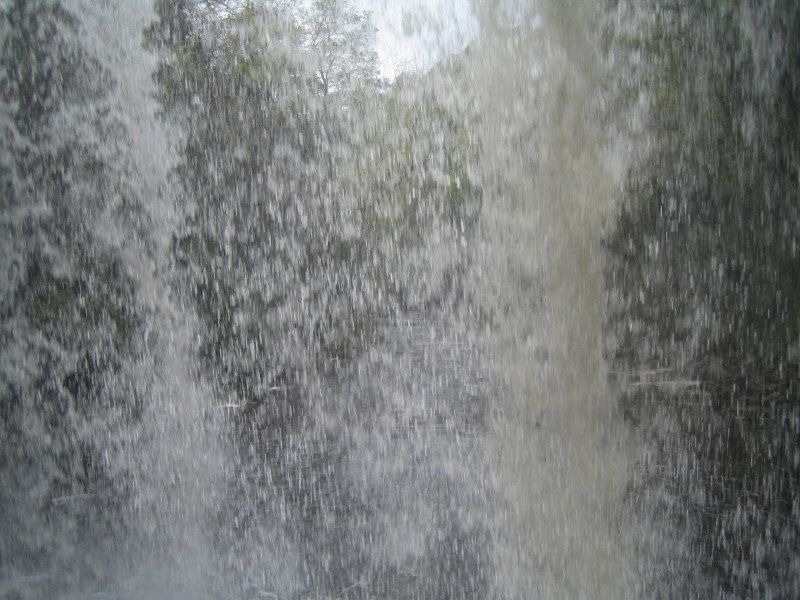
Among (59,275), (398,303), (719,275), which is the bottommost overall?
(398,303)

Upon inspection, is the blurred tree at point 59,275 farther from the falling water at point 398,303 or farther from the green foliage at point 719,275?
the green foliage at point 719,275

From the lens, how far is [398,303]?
5852 millimetres

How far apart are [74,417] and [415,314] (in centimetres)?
298

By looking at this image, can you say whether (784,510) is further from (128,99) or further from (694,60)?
(128,99)

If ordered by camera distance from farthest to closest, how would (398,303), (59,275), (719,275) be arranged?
(398,303) → (59,275) → (719,275)

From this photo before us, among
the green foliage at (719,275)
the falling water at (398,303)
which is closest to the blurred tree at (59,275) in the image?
the falling water at (398,303)

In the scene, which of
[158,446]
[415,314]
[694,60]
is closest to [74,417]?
[158,446]

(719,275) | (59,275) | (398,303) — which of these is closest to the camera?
(719,275)

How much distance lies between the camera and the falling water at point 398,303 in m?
3.57

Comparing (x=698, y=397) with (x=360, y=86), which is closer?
(x=698, y=397)

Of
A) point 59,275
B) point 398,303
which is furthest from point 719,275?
point 59,275

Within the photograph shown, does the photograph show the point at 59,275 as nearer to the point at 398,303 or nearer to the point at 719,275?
the point at 398,303

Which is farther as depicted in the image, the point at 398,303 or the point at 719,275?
the point at 398,303

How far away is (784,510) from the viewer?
12.0 ft
